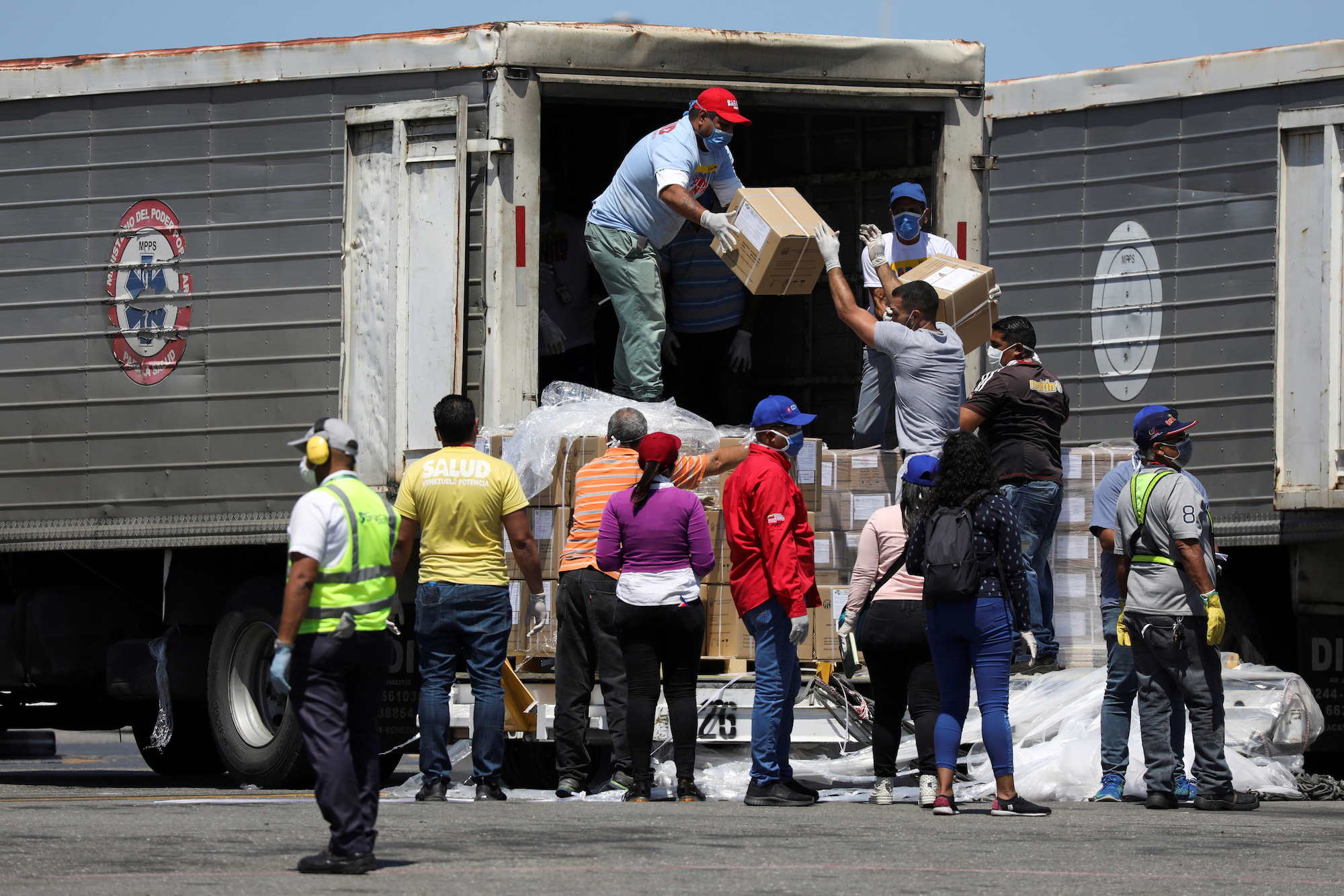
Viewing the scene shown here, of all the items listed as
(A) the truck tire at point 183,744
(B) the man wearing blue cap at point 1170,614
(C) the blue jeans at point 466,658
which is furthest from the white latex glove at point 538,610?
(A) the truck tire at point 183,744

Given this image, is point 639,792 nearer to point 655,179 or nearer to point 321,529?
point 321,529

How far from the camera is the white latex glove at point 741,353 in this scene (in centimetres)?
1065

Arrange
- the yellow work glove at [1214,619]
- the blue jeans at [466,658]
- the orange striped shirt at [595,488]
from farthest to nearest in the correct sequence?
the orange striped shirt at [595,488] → the blue jeans at [466,658] → the yellow work glove at [1214,619]

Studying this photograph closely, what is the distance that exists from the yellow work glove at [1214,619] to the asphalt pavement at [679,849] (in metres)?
0.71

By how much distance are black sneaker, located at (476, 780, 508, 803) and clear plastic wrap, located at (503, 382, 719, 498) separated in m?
1.37

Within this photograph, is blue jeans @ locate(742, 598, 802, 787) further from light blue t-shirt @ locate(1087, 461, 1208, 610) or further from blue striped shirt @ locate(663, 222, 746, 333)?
blue striped shirt @ locate(663, 222, 746, 333)

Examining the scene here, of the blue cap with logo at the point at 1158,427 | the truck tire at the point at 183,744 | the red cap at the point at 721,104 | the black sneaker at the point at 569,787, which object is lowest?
the truck tire at the point at 183,744

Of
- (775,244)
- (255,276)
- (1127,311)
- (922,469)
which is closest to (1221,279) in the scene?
(1127,311)

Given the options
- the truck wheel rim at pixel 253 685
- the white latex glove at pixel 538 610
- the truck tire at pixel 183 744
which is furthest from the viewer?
the truck tire at pixel 183 744

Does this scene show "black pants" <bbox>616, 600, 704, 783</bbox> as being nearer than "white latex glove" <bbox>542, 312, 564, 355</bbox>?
Yes

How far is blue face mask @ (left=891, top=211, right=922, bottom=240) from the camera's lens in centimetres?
926

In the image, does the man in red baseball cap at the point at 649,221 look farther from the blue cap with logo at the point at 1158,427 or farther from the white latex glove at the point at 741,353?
the blue cap with logo at the point at 1158,427

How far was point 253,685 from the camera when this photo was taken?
9.74 meters

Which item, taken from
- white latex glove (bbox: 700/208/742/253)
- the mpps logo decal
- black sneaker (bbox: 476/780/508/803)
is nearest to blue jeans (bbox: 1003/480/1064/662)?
white latex glove (bbox: 700/208/742/253)
